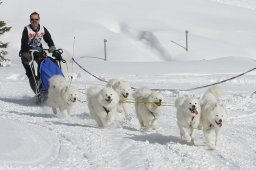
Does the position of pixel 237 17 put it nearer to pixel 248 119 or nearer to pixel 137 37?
pixel 137 37

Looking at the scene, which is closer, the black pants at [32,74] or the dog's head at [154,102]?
the dog's head at [154,102]

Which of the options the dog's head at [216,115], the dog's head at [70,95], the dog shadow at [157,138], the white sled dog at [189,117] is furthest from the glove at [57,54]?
the dog's head at [216,115]

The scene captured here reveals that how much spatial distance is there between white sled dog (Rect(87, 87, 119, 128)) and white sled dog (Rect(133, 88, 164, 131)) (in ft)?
1.28

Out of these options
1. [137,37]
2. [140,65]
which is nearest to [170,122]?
[140,65]

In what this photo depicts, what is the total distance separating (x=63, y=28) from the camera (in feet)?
141

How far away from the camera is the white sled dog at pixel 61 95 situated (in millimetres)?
9188

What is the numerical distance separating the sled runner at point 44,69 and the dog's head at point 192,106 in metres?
3.88

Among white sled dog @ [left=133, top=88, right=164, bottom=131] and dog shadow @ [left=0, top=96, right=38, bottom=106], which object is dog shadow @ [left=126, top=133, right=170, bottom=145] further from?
dog shadow @ [left=0, top=96, right=38, bottom=106]

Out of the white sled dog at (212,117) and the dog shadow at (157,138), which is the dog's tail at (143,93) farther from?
the white sled dog at (212,117)

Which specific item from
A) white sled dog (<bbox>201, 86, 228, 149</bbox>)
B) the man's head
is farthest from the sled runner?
white sled dog (<bbox>201, 86, 228, 149</bbox>)

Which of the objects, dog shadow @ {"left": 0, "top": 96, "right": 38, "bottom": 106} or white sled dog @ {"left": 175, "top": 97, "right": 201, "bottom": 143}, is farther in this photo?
dog shadow @ {"left": 0, "top": 96, "right": 38, "bottom": 106}

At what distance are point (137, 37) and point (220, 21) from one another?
892 cm

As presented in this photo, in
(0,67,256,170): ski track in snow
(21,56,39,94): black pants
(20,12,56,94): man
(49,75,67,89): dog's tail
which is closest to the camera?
(0,67,256,170): ski track in snow

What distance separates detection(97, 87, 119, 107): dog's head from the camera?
8.15m
